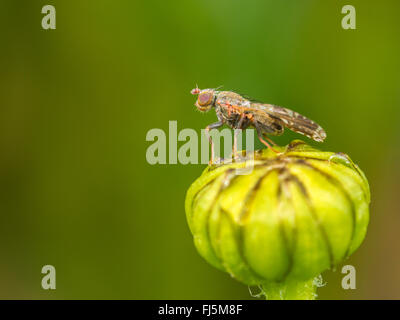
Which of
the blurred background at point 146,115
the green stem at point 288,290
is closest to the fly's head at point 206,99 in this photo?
the green stem at point 288,290

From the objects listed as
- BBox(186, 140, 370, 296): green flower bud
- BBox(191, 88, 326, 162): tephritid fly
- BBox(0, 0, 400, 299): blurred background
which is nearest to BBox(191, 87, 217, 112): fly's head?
BBox(191, 88, 326, 162): tephritid fly

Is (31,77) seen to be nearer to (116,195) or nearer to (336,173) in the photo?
(116,195)

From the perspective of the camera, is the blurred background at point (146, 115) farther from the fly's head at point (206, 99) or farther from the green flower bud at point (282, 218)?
the green flower bud at point (282, 218)

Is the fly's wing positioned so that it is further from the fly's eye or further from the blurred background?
the blurred background

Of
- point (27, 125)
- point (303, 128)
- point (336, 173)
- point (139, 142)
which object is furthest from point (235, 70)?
point (336, 173)

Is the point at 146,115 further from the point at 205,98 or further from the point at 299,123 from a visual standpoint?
the point at 299,123

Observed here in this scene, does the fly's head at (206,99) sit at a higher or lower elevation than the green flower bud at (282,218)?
higher
